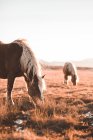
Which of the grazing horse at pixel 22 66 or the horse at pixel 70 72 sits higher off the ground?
the grazing horse at pixel 22 66

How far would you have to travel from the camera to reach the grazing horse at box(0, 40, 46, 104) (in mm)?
9742

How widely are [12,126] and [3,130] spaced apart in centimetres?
57

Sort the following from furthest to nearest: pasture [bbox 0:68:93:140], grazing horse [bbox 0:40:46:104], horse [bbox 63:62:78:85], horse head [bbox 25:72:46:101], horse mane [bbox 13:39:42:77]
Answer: horse [bbox 63:62:78:85] → horse mane [bbox 13:39:42:77] → grazing horse [bbox 0:40:46:104] → horse head [bbox 25:72:46:101] → pasture [bbox 0:68:93:140]

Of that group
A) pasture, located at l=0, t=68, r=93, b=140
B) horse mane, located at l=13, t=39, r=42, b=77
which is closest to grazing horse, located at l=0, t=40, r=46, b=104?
horse mane, located at l=13, t=39, r=42, b=77

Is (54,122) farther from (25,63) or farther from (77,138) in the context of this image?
(25,63)

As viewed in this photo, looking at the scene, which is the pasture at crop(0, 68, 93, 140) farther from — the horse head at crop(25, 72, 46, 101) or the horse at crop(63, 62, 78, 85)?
the horse at crop(63, 62, 78, 85)

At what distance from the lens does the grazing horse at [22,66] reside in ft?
32.0

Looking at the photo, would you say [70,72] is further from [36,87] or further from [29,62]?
[36,87]

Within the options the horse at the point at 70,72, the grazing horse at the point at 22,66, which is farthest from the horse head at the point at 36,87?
the horse at the point at 70,72

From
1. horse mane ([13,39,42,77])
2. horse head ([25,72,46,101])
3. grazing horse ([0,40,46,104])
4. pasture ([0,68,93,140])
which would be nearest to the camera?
pasture ([0,68,93,140])

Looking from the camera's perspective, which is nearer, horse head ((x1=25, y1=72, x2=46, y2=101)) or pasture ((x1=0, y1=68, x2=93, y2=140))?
pasture ((x1=0, y1=68, x2=93, y2=140))

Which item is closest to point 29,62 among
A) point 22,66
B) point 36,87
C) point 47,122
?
point 22,66

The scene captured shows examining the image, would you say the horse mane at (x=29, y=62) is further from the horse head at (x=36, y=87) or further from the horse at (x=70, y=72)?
the horse at (x=70, y=72)

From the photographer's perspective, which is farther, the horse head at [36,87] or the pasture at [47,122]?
the horse head at [36,87]
